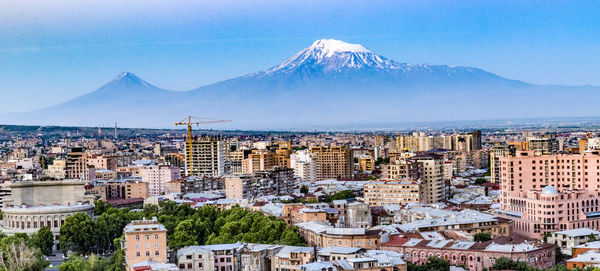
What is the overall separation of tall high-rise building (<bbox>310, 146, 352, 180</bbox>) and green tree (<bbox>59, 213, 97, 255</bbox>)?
53.4m

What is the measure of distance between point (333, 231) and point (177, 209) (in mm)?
20299

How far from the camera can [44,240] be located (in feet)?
181

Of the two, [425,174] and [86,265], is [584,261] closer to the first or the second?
[86,265]

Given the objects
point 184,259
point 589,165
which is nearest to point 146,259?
point 184,259

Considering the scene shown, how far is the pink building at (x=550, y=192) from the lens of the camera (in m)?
53.5

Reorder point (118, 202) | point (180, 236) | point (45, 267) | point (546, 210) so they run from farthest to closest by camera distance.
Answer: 1. point (118, 202)
2. point (546, 210)
3. point (180, 236)
4. point (45, 267)

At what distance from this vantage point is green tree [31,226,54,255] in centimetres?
5441

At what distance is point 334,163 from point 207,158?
16.0m

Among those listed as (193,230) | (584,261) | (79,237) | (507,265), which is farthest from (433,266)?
(79,237)

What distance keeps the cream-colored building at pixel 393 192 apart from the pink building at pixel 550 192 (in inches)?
271

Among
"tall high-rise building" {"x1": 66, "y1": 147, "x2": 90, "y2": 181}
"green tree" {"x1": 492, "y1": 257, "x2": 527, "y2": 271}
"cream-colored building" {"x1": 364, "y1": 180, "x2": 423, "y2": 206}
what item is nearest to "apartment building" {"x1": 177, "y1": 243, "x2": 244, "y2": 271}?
"green tree" {"x1": 492, "y1": 257, "x2": 527, "y2": 271}

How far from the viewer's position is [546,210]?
5341 cm

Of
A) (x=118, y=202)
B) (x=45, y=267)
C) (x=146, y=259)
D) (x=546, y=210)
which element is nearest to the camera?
(x=146, y=259)

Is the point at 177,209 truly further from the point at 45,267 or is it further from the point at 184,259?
the point at 184,259
